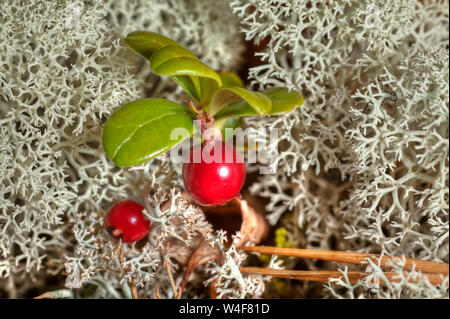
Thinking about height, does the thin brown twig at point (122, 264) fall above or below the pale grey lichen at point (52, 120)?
below

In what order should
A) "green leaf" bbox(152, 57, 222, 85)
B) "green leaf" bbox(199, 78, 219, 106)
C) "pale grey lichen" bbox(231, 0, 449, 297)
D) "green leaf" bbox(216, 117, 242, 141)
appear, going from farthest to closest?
"green leaf" bbox(216, 117, 242, 141)
"green leaf" bbox(199, 78, 219, 106)
"pale grey lichen" bbox(231, 0, 449, 297)
"green leaf" bbox(152, 57, 222, 85)

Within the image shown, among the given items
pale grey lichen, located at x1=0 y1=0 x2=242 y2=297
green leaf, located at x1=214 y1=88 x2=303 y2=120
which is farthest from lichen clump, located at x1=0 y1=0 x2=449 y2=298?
green leaf, located at x1=214 y1=88 x2=303 y2=120

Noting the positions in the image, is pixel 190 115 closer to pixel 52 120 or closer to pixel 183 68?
pixel 183 68

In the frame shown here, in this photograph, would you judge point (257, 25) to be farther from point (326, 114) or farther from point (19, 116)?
point (19, 116)

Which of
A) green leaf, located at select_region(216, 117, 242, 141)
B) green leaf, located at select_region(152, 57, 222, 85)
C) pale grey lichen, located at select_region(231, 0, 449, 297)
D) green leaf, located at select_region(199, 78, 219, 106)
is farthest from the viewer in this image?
green leaf, located at select_region(216, 117, 242, 141)

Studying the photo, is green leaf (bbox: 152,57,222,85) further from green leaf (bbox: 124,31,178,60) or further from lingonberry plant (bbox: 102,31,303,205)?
green leaf (bbox: 124,31,178,60)

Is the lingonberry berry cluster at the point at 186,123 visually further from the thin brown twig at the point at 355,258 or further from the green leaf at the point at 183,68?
the thin brown twig at the point at 355,258

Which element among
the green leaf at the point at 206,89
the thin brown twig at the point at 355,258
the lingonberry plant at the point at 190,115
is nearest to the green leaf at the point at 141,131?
the lingonberry plant at the point at 190,115
